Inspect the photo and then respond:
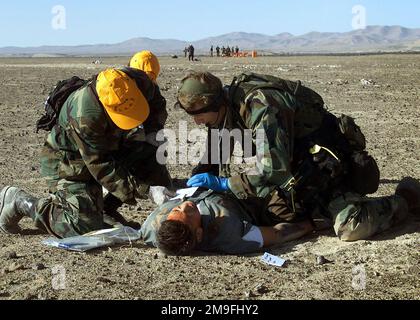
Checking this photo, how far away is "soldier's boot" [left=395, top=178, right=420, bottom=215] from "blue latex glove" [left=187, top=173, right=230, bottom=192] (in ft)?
4.83

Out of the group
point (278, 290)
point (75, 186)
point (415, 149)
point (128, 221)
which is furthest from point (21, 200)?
point (415, 149)

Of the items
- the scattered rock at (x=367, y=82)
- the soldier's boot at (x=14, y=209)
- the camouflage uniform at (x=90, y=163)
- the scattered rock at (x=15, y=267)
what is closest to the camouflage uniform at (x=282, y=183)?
the camouflage uniform at (x=90, y=163)

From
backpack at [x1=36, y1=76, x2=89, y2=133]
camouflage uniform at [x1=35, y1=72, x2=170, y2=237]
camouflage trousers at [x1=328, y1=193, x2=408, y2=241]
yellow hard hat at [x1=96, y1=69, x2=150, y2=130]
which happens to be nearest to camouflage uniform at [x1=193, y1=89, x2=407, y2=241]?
camouflage trousers at [x1=328, y1=193, x2=408, y2=241]

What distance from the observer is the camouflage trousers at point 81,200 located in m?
5.34

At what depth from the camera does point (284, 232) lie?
5.09 meters

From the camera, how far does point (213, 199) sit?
502cm

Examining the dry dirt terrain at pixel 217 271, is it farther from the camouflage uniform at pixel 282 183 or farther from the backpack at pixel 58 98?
the backpack at pixel 58 98

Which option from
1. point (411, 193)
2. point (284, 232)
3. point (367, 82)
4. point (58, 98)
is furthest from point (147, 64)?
point (367, 82)

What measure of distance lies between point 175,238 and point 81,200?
111 centimetres

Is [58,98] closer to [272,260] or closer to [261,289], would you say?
[272,260]

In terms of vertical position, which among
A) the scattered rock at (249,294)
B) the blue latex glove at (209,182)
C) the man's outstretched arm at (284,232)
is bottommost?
the scattered rock at (249,294)

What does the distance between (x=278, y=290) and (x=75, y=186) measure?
2093 mm

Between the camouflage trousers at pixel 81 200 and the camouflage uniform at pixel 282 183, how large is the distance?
0.91m
